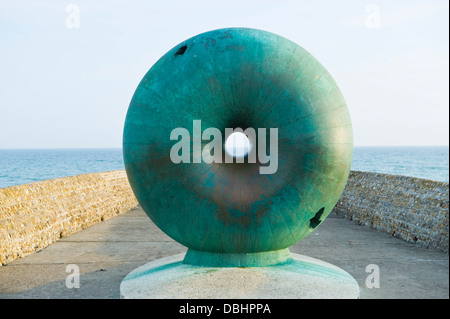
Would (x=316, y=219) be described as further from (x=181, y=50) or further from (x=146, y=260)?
(x=146, y=260)

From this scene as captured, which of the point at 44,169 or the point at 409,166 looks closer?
the point at 409,166

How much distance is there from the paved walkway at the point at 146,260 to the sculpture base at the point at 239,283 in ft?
3.80

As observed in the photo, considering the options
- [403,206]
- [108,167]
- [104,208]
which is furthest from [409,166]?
[104,208]

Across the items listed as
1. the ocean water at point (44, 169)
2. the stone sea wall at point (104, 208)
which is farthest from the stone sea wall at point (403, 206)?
the ocean water at point (44, 169)

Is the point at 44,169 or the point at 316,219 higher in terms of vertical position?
the point at 316,219

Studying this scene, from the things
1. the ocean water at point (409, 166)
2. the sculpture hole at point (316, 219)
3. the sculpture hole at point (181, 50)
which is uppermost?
the sculpture hole at point (181, 50)

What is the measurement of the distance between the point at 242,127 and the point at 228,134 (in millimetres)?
175

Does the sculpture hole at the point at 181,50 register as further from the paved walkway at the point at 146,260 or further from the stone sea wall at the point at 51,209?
the stone sea wall at the point at 51,209

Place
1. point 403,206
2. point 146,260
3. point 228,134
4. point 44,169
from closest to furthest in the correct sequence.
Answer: point 228,134
point 146,260
point 403,206
point 44,169

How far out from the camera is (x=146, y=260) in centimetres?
813

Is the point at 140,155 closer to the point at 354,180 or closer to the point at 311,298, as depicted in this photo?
the point at 311,298

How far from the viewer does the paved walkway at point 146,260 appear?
638 centimetres
